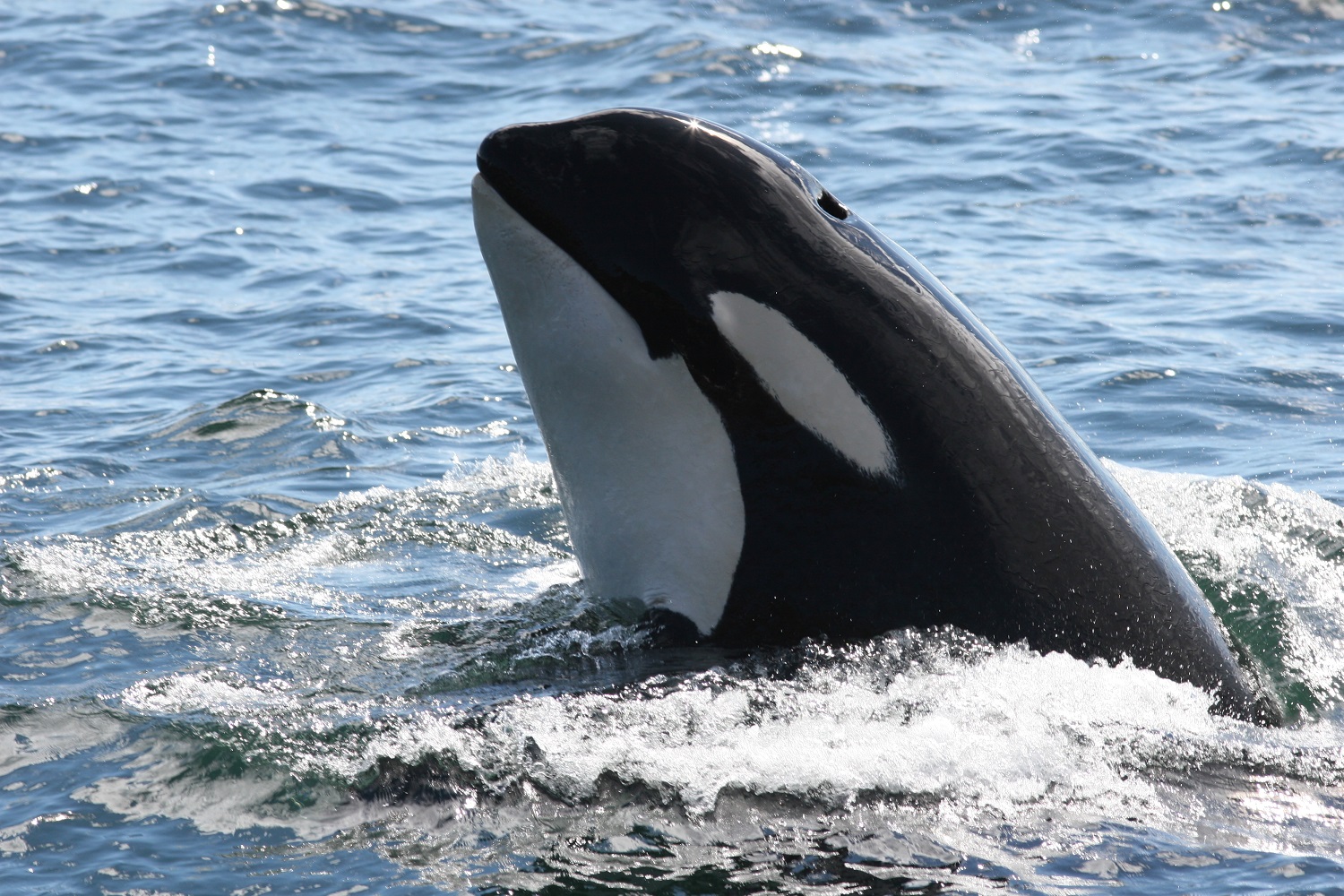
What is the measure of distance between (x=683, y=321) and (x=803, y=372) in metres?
0.47

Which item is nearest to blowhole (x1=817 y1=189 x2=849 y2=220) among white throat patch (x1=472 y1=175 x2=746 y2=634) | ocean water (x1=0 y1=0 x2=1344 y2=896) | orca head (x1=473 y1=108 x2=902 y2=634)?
orca head (x1=473 y1=108 x2=902 y2=634)

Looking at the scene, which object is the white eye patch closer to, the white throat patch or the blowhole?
the white throat patch

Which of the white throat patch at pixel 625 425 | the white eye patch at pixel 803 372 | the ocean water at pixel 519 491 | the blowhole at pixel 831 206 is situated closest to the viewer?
the ocean water at pixel 519 491

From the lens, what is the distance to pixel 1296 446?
1253cm

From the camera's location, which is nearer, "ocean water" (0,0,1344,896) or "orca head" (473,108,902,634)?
"ocean water" (0,0,1344,896)

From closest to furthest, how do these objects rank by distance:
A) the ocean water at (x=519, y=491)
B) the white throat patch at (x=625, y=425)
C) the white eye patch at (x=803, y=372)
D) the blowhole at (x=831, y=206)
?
the ocean water at (x=519, y=491), the white eye patch at (x=803, y=372), the white throat patch at (x=625, y=425), the blowhole at (x=831, y=206)

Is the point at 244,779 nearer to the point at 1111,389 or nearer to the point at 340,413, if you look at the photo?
the point at 340,413

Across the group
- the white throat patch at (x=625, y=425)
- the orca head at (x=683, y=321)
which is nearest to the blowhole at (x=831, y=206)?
the orca head at (x=683, y=321)

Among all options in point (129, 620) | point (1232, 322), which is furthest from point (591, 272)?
point (1232, 322)

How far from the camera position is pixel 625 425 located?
5961 mm

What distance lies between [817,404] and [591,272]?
0.96 m

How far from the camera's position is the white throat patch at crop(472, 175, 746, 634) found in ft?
19.2

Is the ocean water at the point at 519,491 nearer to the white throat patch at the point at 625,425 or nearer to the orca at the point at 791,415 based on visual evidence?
the orca at the point at 791,415

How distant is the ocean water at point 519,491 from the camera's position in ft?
17.7
